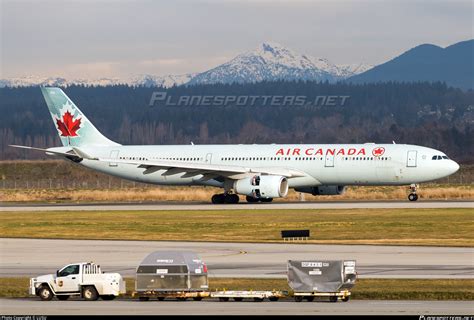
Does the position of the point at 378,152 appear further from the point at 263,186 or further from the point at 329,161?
the point at 263,186

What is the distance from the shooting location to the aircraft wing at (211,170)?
77.9 m

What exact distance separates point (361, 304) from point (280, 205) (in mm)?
45275

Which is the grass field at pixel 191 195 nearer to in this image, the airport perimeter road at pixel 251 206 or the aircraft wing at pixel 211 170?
the aircraft wing at pixel 211 170

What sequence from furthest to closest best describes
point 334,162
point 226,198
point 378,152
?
point 226,198
point 334,162
point 378,152

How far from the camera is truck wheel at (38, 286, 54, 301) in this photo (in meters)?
31.5

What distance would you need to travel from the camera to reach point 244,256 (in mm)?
44000

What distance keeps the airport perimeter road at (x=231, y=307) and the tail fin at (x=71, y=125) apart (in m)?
57.4

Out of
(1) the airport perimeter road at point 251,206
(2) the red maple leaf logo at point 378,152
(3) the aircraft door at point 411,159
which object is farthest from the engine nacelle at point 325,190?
(3) the aircraft door at point 411,159

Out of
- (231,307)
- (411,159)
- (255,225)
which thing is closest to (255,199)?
(411,159)

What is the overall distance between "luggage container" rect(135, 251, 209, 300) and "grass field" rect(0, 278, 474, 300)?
3.76ft

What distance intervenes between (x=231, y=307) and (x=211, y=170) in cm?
4887

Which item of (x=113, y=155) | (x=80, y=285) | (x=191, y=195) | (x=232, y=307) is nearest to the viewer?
(x=232, y=307)

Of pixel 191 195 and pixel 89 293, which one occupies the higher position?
pixel 191 195

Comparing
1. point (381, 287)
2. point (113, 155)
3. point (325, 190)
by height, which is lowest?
point (381, 287)
